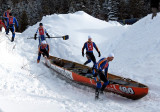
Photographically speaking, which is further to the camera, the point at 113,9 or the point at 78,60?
the point at 113,9

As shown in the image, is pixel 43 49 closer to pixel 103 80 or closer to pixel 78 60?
pixel 78 60

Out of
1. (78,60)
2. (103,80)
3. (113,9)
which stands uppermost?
(113,9)

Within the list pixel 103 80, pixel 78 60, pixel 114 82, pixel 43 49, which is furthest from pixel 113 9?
pixel 103 80

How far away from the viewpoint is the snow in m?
4.93

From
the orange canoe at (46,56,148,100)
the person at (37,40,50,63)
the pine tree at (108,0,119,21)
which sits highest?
the pine tree at (108,0,119,21)

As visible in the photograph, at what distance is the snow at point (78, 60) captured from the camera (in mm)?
4926

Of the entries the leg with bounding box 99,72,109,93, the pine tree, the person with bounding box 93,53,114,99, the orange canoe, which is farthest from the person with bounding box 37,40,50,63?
the pine tree

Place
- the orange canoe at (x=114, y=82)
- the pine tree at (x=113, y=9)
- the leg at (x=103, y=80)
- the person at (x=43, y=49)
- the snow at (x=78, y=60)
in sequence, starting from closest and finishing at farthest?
the snow at (x=78, y=60), the orange canoe at (x=114, y=82), the leg at (x=103, y=80), the person at (x=43, y=49), the pine tree at (x=113, y=9)

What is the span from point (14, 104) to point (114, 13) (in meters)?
39.3

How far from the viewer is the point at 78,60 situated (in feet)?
34.7

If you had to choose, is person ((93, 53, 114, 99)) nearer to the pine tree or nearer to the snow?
the snow

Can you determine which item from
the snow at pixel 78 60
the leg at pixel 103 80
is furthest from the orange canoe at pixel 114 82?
the snow at pixel 78 60

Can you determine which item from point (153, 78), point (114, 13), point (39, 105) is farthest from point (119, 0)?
point (39, 105)

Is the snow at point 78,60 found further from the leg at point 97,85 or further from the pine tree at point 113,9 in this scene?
the pine tree at point 113,9
